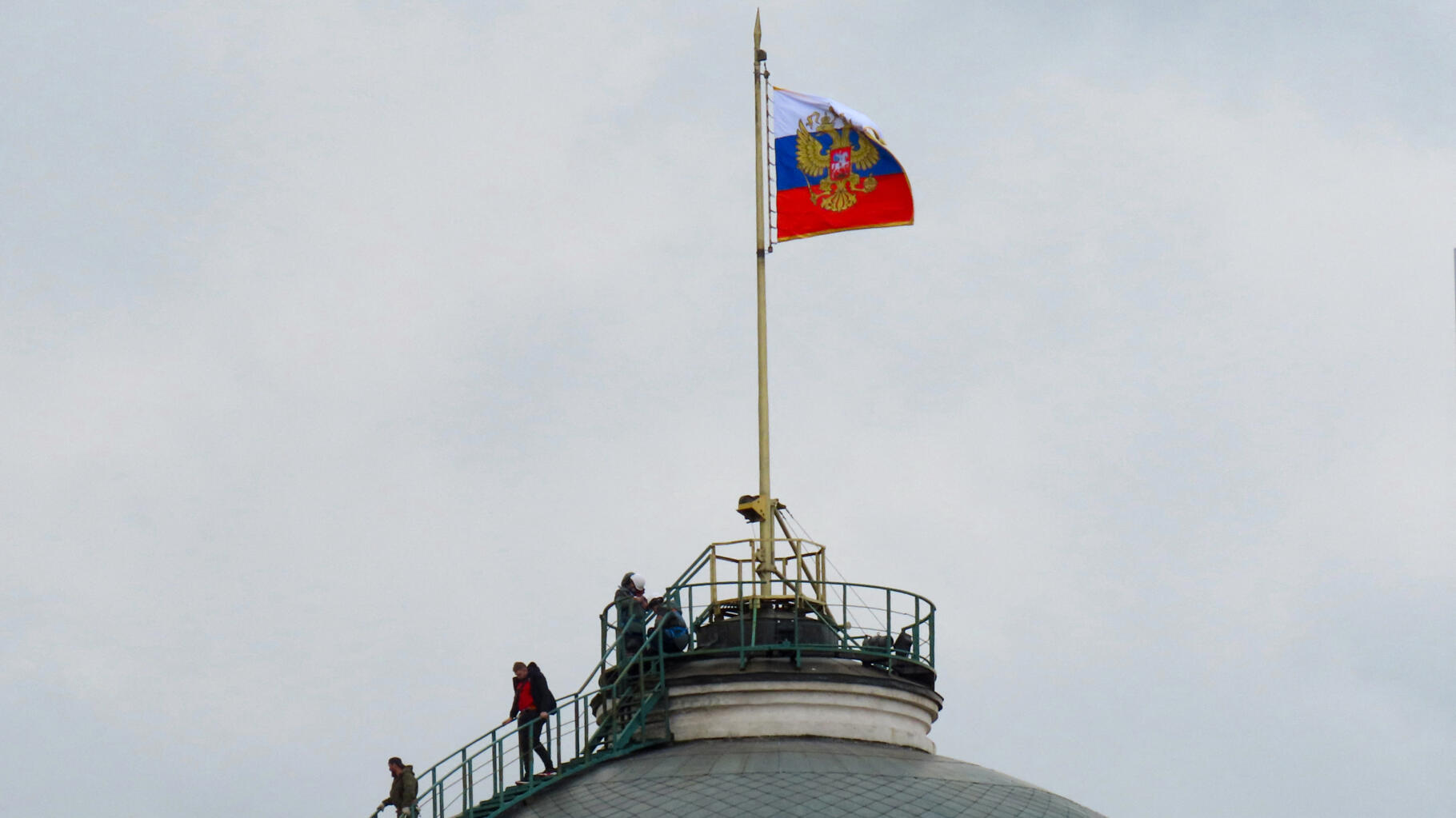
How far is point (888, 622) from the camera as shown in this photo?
148 ft

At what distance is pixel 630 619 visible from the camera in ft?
145

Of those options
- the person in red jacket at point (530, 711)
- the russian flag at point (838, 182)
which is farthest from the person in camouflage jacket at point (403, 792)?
the russian flag at point (838, 182)

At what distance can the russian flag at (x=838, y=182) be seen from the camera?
50156 millimetres

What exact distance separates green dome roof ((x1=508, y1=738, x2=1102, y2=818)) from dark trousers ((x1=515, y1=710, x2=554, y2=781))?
794mm

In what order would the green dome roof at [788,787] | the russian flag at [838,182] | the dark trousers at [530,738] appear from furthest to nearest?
the russian flag at [838,182], the dark trousers at [530,738], the green dome roof at [788,787]

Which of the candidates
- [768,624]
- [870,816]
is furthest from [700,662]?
[870,816]

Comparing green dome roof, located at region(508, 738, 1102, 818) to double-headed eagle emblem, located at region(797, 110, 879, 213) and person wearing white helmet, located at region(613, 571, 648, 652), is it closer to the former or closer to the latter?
person wearing white helmet, located at region(613, 571, 648, 652)

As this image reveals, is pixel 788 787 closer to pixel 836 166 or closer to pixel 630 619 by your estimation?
pixel 630 619

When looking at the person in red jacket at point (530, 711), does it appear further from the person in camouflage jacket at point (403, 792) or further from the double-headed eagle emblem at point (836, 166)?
the double-headed eagle emblem at point (836, 166)

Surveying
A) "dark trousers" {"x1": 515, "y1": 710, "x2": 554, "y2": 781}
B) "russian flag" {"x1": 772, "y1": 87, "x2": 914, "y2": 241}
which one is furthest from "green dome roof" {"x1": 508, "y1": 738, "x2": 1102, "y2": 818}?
"russian flag" {"x1": 772, "y1": 87, "x2": 914, "y2": 241}

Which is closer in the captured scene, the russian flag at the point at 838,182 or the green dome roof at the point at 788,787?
the green dome roof at the point at 788,787

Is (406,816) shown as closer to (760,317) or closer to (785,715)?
(785,715)

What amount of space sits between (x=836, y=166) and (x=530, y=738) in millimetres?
14130

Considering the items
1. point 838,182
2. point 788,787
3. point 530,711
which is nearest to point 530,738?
point 530,711
